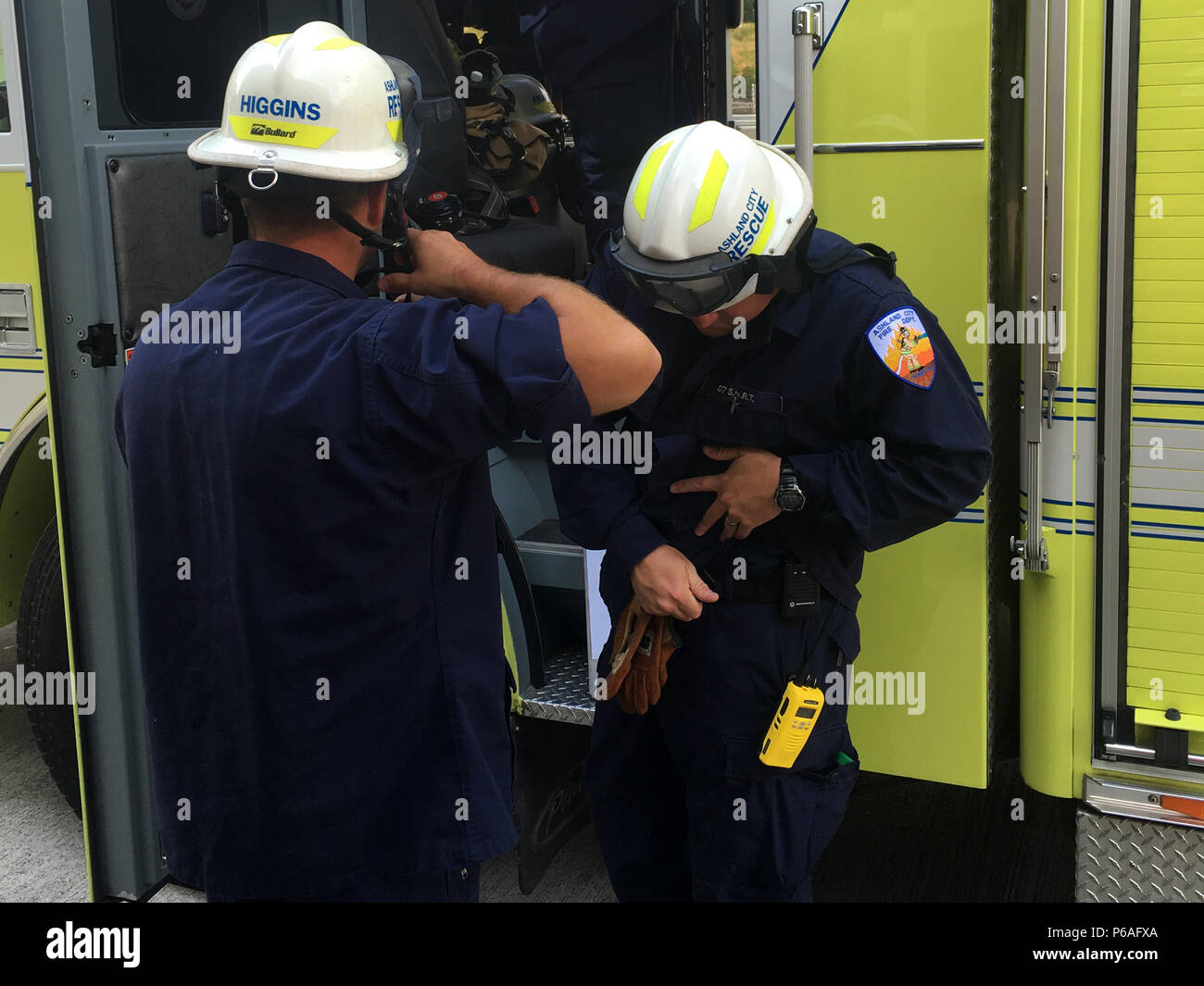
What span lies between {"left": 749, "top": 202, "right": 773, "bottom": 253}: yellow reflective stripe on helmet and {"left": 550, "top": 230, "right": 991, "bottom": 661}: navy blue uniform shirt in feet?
0.47

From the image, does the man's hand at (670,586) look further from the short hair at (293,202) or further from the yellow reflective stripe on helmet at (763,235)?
the short hair at (293,202)

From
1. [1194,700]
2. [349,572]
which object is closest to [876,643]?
[1194,700]

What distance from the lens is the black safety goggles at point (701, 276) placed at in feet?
6.91

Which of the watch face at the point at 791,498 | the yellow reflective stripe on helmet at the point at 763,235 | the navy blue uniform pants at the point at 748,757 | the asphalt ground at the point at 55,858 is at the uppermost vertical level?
the yellow reflective stripe on helmet at the point at 763,235

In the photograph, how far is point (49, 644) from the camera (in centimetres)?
355

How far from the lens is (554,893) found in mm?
3355

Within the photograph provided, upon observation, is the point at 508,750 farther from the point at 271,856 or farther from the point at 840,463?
the point at 840,463

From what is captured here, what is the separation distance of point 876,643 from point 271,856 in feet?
4.52

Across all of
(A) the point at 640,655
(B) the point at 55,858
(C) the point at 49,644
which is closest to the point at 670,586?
(A) the point at 640,655

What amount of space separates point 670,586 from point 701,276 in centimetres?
56

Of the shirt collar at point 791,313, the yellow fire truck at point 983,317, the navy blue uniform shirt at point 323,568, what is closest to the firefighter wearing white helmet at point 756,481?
the shirt collar at point 791,313

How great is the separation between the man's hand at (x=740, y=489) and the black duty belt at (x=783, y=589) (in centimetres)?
9

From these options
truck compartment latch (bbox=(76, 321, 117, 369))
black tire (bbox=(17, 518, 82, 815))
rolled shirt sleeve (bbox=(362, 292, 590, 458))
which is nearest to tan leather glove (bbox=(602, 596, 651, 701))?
rolled shirt sleeve (bbox=(362, 292, 590, 458))
